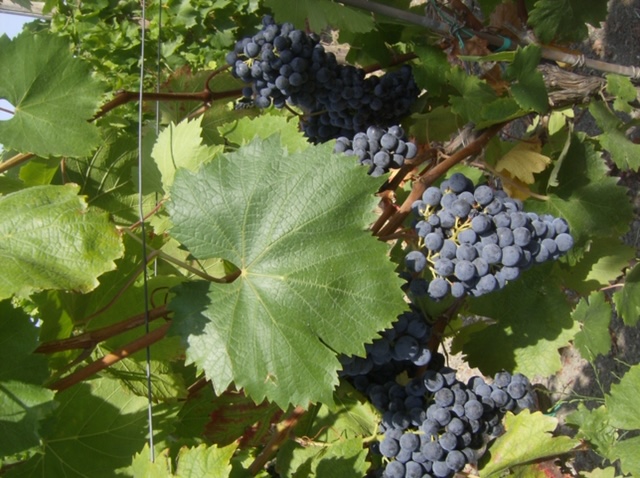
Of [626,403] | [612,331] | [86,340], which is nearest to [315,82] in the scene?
[86,340]

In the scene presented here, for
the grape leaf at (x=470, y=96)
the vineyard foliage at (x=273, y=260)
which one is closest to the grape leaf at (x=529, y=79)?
the vineyard foliage at (x=273, y=260)

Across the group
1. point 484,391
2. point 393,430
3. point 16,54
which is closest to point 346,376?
point 393,430

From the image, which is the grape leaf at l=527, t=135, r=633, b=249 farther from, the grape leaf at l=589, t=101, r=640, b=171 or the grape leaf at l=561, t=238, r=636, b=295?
the grape leaf at l=561, t=238, r=636, b=295

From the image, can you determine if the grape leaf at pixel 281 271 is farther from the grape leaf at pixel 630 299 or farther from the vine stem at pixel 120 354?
the grape leaf at pixel 630 299

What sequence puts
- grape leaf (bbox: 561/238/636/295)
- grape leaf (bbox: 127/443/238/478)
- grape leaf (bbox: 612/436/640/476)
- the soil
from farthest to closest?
the soil < grape leaf (bbox: 561/238/636/295) < grape leaf (bbox: 612/436/640/476) < grape leaf (bbox: 127/443/238/478)

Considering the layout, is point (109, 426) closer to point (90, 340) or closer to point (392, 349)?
point (90, 340)

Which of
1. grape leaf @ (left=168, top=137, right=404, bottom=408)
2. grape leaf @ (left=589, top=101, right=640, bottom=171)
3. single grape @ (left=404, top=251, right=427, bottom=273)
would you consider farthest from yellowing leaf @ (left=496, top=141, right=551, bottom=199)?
grape leaf @ (left=168, top=137, right=404, bottom=408)

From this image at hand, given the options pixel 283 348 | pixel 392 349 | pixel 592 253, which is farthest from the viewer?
pixel 592 253
